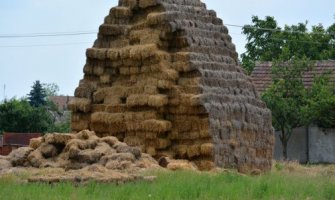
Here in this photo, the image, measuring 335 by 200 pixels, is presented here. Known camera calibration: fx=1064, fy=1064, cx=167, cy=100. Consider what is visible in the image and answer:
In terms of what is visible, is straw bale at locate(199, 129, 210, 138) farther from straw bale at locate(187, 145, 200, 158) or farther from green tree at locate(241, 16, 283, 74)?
green tree at locate(241, 16, 283, 74)

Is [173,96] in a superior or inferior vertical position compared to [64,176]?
superior

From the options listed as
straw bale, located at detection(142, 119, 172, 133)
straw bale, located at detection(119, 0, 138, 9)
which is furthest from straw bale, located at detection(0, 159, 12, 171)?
straw bale, located at detection(119, 0, 138, 9)

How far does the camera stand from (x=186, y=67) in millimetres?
25250

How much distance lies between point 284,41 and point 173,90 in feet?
114

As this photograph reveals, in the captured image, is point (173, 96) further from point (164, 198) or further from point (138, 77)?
point (164, 198)

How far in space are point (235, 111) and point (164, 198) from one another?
10497 millimetres

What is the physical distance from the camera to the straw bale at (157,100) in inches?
981

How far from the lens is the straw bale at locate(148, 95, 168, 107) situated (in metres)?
24.9

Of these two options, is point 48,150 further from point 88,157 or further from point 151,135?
point 151,135

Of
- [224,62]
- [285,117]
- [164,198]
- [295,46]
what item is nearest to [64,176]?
[164,198]

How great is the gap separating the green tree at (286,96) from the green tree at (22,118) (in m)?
12.0

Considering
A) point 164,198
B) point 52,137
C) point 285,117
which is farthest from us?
point 285,117

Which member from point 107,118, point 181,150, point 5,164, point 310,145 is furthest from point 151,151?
point 310,145

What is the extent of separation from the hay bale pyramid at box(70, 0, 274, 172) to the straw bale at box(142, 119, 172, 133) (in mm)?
28
